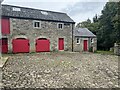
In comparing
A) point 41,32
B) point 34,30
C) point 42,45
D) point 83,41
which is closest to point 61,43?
point 42,45

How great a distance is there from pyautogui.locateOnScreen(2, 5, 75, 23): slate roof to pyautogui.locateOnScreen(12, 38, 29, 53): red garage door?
2.77 m

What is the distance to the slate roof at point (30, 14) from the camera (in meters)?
18.2

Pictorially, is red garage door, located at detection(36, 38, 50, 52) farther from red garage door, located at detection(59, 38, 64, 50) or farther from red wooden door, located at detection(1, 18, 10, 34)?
red wooden door, located at detection(1, 18, 10, 34)

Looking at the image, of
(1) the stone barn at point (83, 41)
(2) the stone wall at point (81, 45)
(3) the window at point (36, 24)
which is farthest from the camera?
(1) the stone barn at point (83, 41)

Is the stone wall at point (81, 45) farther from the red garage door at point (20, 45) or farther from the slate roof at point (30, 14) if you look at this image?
the red garage door at point (20, 45)

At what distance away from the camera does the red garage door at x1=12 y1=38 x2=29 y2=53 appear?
18.2 metres

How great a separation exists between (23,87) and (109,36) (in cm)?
2535

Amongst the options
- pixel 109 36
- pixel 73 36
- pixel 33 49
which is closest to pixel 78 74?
pixel 33 49

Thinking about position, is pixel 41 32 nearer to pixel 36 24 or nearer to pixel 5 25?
pixel 36 24

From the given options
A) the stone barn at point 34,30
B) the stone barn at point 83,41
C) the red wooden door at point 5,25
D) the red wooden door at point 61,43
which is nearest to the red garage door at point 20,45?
the stone barn at point 34,30

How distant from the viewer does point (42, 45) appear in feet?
65.5

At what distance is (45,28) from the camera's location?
20.0 meters

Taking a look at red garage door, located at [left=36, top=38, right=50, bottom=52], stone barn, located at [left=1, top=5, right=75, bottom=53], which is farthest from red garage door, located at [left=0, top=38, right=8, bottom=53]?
red garage door, located at [left=36, top=38, right=50, bottom=52]

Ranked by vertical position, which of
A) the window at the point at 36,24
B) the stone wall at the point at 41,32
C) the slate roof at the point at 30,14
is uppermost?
the slate roof at the point at 30,14
